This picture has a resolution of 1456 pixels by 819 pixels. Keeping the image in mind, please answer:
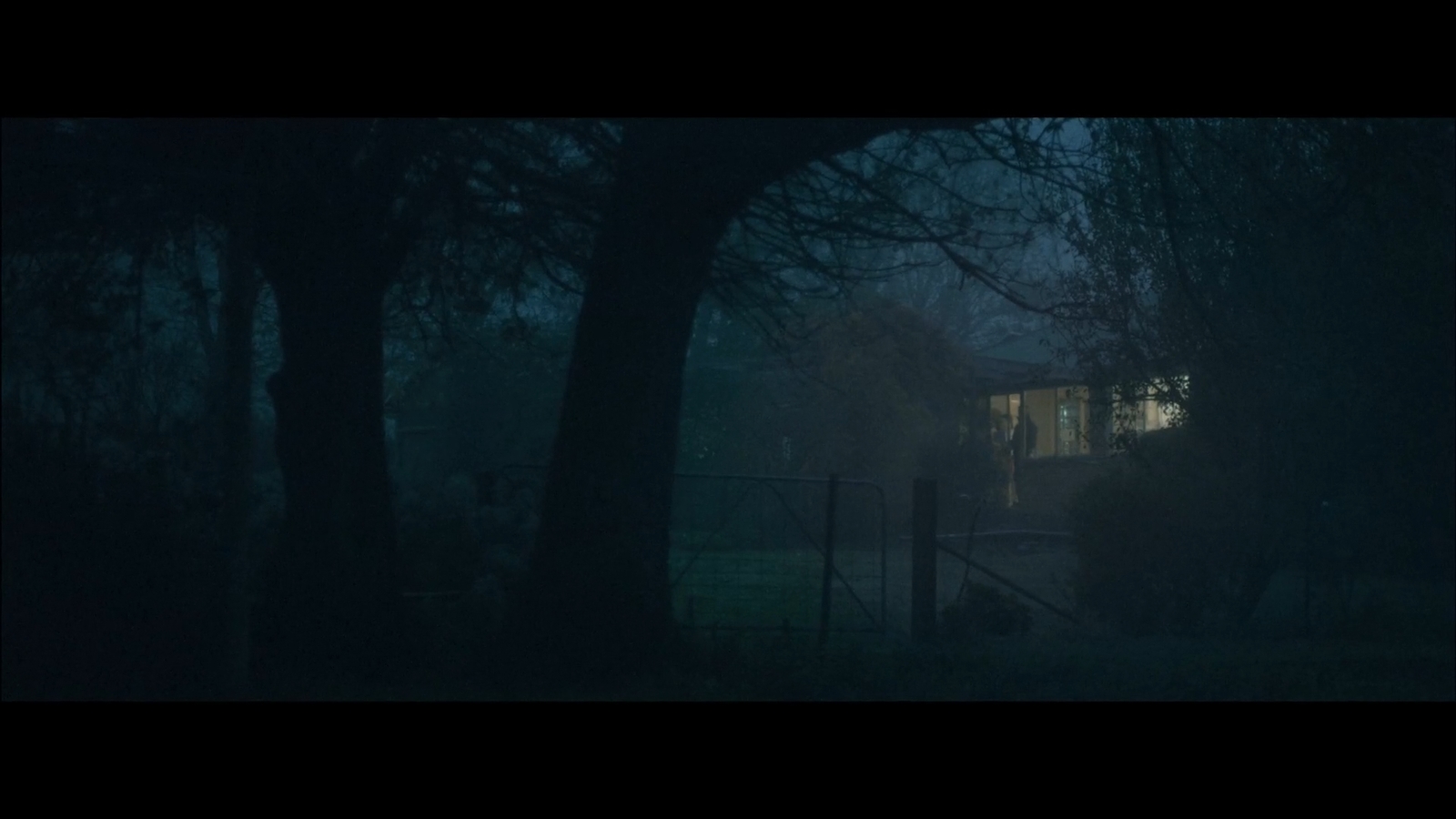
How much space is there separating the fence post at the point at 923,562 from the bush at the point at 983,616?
1.25 ft

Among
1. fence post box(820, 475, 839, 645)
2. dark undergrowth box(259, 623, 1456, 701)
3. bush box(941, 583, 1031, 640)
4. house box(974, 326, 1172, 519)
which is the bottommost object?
dark undergrowth box(259, 623, 1456, 701)

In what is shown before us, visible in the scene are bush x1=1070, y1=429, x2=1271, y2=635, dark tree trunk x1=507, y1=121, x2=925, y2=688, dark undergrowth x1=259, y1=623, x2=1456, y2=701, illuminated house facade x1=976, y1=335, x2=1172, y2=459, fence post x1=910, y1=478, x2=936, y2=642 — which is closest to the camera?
dark undergrowth x1=259, y1=623, x2=1456, y2=701

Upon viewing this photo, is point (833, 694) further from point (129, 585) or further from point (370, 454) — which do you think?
point (129, 585)

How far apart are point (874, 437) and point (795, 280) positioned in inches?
107

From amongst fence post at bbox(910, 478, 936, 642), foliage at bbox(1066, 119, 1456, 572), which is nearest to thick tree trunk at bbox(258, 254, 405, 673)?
fence post at bbox(910, 478, 936, 642)

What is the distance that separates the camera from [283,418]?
9469 millimetres

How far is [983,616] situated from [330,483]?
5.43 meters

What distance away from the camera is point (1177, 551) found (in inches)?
466

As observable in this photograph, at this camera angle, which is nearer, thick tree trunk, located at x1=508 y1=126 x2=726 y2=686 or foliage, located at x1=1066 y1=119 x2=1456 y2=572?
thick tree trunk, located at x1=508 y1=126 x2=726 y2=686

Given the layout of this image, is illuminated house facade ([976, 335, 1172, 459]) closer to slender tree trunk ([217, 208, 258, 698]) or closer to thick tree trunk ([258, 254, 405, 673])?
thick tree trunk ([258, 254, 405, 673])

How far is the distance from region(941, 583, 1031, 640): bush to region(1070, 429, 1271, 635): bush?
1012mm

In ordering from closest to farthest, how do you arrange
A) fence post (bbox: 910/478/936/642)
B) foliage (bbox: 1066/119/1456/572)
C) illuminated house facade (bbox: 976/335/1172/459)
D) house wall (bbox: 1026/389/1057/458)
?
fence post (bbox: 910/478/936/642) < foliage (bbox: 1066/119/1456/572) < illuminated house facade (bbox: 976/335/1172/459) < house wall (bbox: 1026/389/1057/458)

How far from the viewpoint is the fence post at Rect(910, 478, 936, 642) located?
10680 millimetres

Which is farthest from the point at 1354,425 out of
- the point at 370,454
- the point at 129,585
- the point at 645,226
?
the point at 129,585
